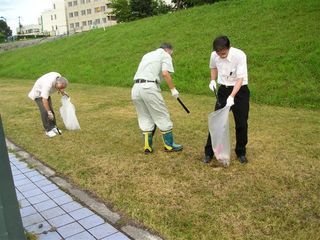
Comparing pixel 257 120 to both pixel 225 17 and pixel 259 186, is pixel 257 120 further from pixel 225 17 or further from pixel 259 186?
pixel 225 17

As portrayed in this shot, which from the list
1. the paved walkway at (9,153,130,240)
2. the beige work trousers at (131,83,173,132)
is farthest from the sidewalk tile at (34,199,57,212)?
Result: the beige work trousers at (131,83,173,132)

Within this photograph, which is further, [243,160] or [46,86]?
[46,86]

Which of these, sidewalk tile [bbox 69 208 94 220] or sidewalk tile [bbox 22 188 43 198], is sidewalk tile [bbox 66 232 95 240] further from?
sidewalk tile [bbox 22 188 43 198]

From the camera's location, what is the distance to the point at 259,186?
166 inches

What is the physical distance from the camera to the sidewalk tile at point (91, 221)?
359 cm

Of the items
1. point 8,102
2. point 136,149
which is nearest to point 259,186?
point 136,149

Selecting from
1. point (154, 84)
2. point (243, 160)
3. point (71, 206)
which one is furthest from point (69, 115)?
point (243, 160)

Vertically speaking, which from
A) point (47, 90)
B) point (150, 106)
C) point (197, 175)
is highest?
point (47, 90)

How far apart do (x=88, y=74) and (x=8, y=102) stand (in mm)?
5826

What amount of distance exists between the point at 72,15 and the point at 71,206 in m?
86.6

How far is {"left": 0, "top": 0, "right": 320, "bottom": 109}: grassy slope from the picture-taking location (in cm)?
1013

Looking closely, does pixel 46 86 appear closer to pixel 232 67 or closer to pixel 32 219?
pixel 32 219

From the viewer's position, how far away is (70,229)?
140 inches

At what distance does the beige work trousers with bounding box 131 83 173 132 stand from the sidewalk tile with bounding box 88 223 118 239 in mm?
2058
